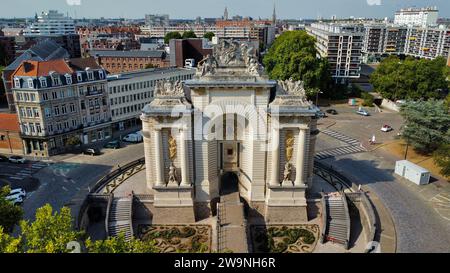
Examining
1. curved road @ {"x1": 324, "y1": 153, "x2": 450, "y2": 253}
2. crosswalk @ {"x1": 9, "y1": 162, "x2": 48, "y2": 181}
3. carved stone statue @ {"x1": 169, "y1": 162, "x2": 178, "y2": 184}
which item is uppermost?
carved stone statue @ {"x1": 169, "y1": 162, "x2": 178, "y2": 184}

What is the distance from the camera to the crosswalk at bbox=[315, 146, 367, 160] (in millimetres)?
59050

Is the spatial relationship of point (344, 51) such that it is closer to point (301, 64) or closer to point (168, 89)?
point (301, 64)

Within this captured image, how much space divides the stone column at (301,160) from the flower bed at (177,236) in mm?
11209

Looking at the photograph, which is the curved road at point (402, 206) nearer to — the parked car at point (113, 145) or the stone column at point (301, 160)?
the stone column at point (301, 160)

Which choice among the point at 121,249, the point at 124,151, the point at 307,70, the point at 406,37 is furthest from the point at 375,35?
the point at 121,249

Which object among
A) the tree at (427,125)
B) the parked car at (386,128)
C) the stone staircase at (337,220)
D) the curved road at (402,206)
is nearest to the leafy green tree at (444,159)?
the curved road at (402,206)

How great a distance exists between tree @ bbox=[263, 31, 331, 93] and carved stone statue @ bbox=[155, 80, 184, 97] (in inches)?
2020

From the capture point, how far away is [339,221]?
3888 cm

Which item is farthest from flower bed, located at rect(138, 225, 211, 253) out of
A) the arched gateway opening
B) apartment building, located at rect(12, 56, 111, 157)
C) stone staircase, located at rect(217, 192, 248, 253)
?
apartment building, located at rect(12, 56, 111, 157)

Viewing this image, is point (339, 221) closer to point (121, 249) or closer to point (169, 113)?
point (169, 113)

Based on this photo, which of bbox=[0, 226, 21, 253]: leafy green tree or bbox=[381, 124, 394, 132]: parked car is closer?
bbox=[0, 226, 21, 253]: leafy green tree

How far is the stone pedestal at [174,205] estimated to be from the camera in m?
39.7

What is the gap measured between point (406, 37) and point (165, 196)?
188 meters

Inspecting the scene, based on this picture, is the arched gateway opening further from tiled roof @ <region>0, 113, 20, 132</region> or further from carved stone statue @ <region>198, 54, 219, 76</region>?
tiled roof @ <region>0, 113, 20, 132</region>
